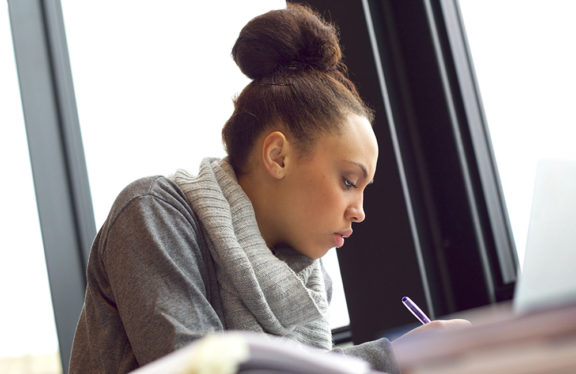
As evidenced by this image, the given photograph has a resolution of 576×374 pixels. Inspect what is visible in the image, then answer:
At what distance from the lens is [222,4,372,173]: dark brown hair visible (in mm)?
1271

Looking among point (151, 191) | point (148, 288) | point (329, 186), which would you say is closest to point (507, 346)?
point (148, 288)

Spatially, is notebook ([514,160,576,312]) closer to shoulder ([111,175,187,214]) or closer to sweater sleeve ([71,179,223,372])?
sweater sleeve ([71,179,223,372])

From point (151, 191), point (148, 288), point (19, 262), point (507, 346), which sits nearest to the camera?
point (507, 346)

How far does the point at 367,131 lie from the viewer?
1282 mm

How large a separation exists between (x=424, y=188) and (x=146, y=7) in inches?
40.7

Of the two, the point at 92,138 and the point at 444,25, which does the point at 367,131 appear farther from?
the point at 92,138

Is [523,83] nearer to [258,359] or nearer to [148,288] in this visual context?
[148,288]

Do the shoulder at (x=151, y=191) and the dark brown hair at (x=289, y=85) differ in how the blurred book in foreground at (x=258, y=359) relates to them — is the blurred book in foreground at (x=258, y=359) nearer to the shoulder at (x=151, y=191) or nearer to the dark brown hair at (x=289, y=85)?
the shoulder at (x=151, y=191)

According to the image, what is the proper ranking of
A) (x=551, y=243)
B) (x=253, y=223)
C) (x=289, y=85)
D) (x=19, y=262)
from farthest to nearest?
(x=19, y=262) → (x=289, y=85) → (x=253, y=223) → (x=551, y=243)

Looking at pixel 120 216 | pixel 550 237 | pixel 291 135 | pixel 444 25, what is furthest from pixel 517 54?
pixel 550 237

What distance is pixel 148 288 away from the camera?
3.07 ft

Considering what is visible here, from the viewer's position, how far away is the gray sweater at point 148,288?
35.9 inches

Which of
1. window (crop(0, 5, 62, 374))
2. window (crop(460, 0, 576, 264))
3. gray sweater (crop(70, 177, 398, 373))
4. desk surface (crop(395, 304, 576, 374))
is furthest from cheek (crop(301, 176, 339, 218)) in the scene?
window (crop(0, 5, 62, 374))

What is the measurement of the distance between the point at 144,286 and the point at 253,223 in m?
0.30
